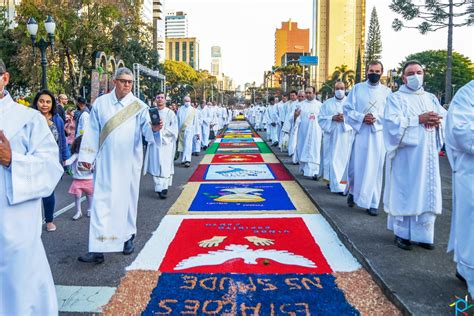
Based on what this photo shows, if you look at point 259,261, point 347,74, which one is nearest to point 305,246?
point 259,261

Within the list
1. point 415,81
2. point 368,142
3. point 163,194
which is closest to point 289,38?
point 163,194

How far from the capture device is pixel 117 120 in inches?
223

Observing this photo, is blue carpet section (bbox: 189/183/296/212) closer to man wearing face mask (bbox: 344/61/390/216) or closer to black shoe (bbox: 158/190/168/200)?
black shoe (bbox: 158/190/168/200)

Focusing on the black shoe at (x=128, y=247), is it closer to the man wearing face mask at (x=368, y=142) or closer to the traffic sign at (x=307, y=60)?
the man wearing face mask at (x=368, y=142)

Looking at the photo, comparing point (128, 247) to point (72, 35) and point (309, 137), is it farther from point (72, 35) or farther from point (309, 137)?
point (72, 35)

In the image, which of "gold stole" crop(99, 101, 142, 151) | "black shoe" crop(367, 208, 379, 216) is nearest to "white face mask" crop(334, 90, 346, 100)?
"black shoe" crop(367, 208, 379, 216)

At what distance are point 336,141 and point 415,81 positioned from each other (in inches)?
158

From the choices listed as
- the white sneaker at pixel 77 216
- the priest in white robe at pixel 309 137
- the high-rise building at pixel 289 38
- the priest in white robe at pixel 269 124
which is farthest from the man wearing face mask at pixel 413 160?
the high-rise building at pixel 289 38

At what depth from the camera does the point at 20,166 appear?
125 inches

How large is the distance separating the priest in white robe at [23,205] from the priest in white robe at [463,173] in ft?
10.7

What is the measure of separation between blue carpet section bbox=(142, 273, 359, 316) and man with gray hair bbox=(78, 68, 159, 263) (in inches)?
35.6

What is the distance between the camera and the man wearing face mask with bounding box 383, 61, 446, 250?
5.74 meters

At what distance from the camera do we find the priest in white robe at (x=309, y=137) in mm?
11961

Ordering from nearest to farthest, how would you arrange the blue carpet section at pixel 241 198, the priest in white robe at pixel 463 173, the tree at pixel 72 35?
the priest in white robe at pixel 463 173 < the blue carpet section at pixel 241 198 < the tree at pixel 72 35
